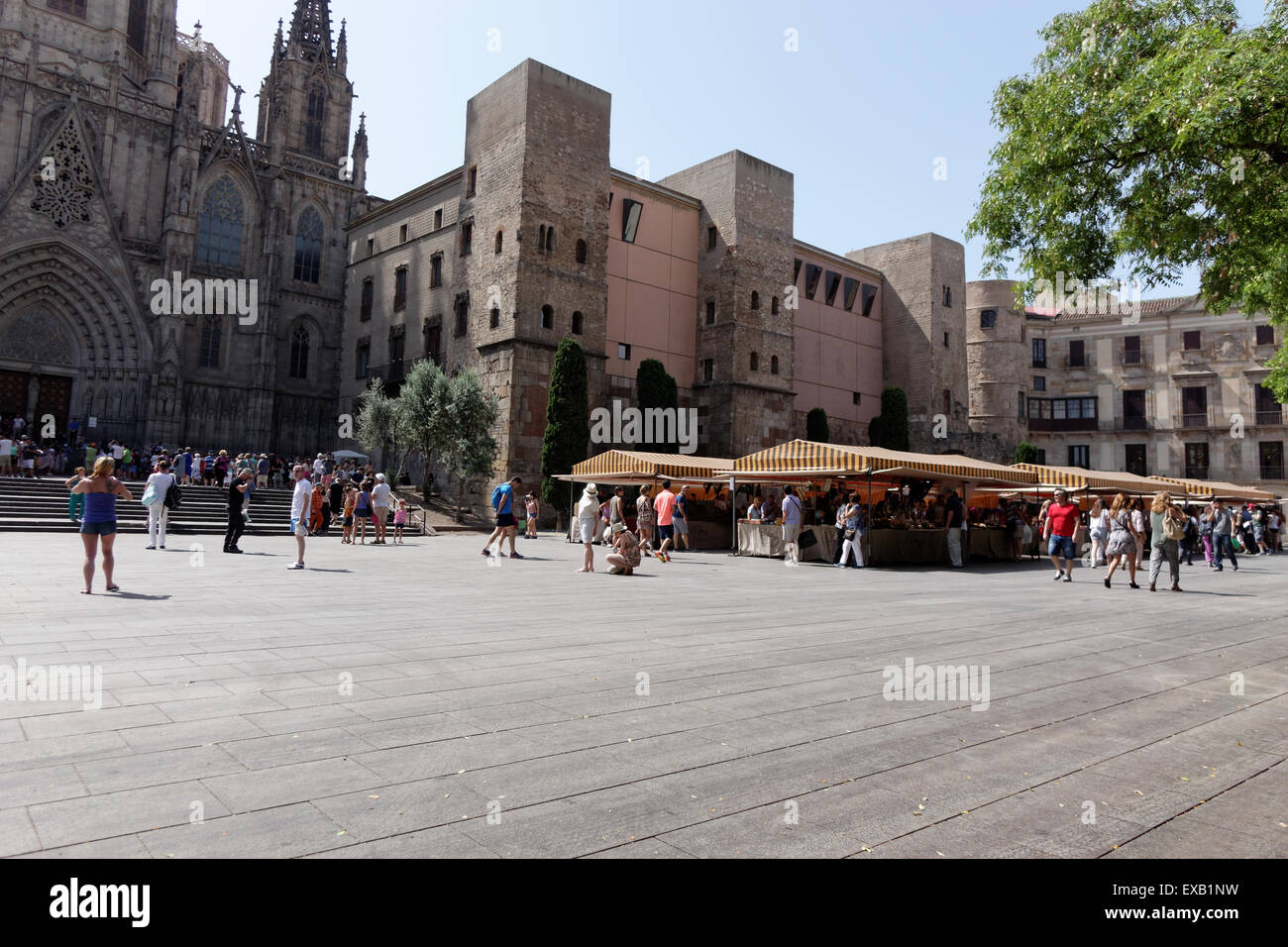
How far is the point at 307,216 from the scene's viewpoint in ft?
143

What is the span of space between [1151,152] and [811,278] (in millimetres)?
34681

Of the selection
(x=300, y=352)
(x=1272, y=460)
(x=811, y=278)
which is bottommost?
(x=1272, y=460)

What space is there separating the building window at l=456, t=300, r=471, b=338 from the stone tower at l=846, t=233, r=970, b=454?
2480 cm

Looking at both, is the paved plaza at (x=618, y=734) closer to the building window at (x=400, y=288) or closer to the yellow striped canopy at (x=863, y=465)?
the yellow striped canopy at (x=863, y=465)

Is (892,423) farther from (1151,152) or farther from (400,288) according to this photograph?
(1151,152)

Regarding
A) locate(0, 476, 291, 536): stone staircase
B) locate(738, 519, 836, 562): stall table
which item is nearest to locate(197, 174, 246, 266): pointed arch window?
locate(0, 476, 291, 536): stone staircase

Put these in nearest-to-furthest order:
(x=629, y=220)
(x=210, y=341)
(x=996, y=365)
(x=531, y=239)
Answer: (x=531, y=239)
(x=629, y=220)
(x=210, y=341)
(x=996, y=365)

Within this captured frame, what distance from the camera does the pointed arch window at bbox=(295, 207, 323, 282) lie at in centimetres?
4306

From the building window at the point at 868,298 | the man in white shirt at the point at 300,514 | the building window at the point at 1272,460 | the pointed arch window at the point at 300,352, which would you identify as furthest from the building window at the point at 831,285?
the man in white shirt at the point at 300,514

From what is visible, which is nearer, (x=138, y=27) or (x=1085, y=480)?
(x=1085, y=480)

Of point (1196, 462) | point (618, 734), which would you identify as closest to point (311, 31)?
point (618, 734)

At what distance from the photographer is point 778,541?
20.4m

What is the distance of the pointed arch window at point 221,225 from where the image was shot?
40.2m

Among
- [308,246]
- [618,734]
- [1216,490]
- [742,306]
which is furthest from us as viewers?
[308,246]
